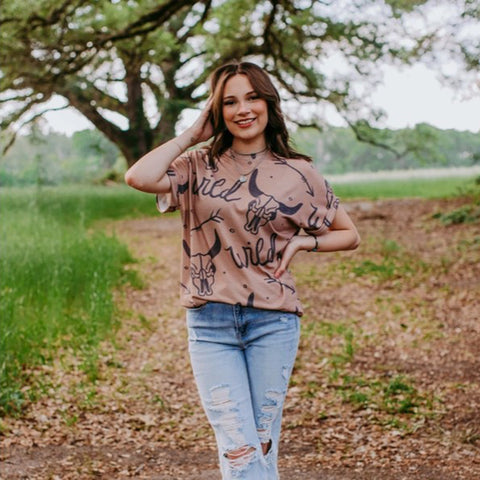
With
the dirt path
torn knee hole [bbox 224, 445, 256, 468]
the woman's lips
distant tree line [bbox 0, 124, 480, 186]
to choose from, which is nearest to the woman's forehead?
the woman's lips

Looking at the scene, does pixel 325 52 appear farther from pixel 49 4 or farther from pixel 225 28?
pixel 49 4

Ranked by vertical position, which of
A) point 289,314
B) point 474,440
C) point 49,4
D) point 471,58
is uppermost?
→ point 49,4

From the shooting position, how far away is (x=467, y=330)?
24.1 feet

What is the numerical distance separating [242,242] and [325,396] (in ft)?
11.3

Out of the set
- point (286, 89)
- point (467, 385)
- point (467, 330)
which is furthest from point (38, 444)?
point (286, 89)

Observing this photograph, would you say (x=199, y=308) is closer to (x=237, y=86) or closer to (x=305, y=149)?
(x=237, y=86)

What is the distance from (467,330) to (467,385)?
155 centimetres

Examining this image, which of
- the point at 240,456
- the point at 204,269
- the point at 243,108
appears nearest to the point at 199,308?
the point at 204,269

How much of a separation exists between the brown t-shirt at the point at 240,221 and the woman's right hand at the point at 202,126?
0.09 meters

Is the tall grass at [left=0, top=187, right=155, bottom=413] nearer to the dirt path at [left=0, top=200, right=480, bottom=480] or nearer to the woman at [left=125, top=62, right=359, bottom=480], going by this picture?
the dirt path at [left=0, top=200, right=480, bottom=480]

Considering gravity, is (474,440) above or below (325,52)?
below

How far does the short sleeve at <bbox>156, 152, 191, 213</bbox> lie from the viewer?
274 cm

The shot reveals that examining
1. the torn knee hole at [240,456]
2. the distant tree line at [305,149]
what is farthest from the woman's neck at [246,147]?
the distant tree line at [305,149]

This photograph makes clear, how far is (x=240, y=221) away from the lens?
2631 millimetres
